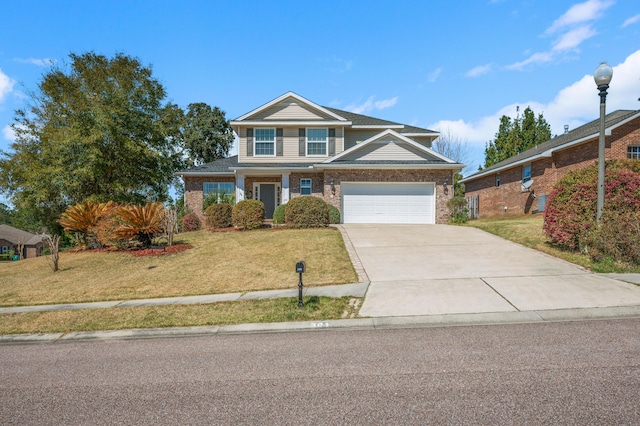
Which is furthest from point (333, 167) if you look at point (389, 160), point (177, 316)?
point (177, 316)

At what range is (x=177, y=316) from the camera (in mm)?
7742

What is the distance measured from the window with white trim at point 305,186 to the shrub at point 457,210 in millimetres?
8190

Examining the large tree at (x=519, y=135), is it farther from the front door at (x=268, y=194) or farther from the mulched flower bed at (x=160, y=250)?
the mulched flower bed at (x=160, y=250)

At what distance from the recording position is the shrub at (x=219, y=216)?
20.2m

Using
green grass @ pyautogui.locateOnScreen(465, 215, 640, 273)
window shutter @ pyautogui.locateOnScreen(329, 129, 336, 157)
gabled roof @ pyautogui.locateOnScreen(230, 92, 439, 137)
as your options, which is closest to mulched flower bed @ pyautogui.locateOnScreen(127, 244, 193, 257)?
gabled roof @ pyautogui.locateOnScreen(230, 92, 439, 137)

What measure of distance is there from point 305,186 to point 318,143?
3.12 metres

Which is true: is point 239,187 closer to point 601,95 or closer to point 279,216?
point 279,216

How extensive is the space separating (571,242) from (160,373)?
11.4 metres

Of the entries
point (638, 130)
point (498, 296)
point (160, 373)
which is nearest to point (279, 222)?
point (498, 296)

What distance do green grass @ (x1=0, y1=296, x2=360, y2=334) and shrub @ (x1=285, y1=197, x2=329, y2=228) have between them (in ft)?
32.6

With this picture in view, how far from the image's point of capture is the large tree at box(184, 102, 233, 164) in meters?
42.2

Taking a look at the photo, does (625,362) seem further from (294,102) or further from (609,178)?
(294,102)

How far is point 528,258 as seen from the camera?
11.0 meters

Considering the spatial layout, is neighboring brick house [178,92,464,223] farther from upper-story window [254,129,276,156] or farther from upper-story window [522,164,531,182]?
upper-story window [522,164,531,182]
